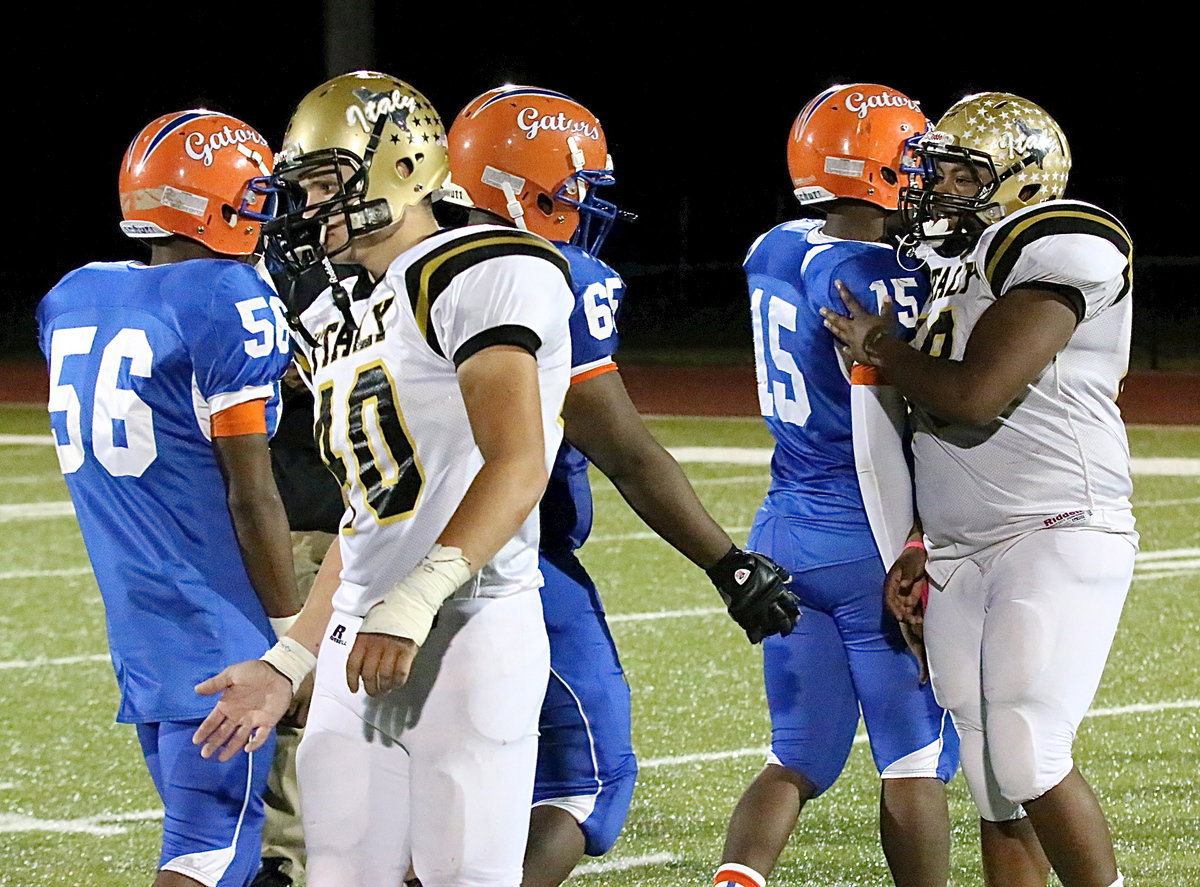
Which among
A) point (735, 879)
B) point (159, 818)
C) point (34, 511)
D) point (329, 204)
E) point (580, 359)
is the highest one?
point (329, 204)

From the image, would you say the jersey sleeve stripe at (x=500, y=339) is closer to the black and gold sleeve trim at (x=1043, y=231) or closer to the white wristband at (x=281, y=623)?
the white wristband at (x=281, y=623)

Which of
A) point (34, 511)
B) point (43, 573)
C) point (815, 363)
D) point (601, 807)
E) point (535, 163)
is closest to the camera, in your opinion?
point (601, 807)

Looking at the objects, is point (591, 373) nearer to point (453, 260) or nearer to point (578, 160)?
point (578, 160)

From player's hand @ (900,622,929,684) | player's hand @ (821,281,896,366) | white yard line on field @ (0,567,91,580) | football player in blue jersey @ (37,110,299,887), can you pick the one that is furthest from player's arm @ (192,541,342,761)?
white yard line on field @ (0,567,91,580)

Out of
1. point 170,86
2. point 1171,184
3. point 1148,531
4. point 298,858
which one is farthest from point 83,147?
point 298,858

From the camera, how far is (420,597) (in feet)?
7.98

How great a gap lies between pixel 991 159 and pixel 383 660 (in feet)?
5.62

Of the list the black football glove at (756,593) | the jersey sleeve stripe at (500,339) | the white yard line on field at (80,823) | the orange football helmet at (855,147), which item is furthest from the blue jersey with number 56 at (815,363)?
the white yard line on field at (80,823)

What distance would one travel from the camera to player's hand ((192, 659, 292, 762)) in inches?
109

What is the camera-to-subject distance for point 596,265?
135 inches

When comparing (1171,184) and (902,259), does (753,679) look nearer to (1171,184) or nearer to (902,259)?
(902,259)

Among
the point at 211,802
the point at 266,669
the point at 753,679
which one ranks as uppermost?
the point at 266,669

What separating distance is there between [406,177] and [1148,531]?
762 cm

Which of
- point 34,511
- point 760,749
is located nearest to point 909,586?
point 760,749
